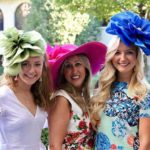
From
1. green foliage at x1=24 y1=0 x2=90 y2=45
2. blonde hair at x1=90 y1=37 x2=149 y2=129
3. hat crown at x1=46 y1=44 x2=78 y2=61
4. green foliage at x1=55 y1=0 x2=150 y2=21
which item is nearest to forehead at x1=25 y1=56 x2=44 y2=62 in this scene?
hat crown at x1=46 y1=44 x2=78 y2=61

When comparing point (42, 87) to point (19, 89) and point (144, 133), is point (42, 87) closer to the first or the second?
point (19, 89)

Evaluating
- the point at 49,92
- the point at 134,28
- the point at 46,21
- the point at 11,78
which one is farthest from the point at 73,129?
the point at 46,21

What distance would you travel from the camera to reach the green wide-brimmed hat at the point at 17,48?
5.64 ft

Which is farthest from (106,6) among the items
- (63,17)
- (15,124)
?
(15,124)

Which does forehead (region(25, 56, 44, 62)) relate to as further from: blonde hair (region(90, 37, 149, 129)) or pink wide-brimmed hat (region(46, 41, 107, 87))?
blonde hair (region(90, 37, 149, 129))

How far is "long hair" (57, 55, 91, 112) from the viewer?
184 cm

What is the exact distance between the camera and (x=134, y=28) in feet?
5.74

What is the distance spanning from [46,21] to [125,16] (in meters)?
4.20

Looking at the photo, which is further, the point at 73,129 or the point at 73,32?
the point at 73,32

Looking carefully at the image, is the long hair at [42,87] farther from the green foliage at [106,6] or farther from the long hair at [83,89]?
the green foliage at [106,6]

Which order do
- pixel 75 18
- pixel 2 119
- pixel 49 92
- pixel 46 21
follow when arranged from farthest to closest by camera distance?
pixel 46 21, pixel 75 18, pixel 49 92, pixel 2 119

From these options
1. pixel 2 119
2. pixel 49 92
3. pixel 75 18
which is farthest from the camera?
pixel 75 18

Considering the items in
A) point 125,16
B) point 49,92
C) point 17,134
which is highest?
point 125,16

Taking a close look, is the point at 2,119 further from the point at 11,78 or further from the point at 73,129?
the point at 73,129
